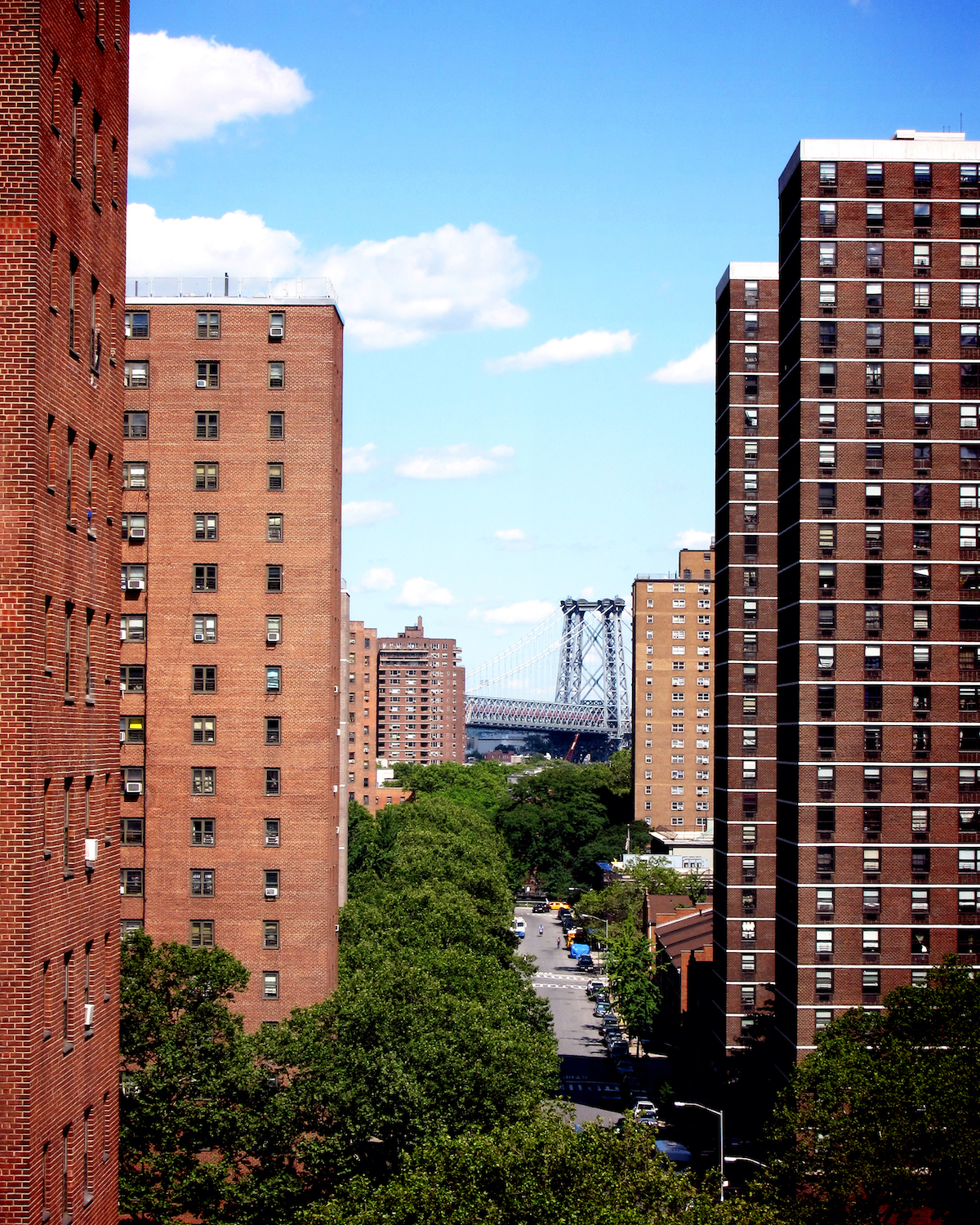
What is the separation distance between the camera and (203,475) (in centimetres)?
6425

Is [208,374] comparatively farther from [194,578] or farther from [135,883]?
[135,883]

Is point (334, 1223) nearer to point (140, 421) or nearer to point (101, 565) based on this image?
point (101, 565)

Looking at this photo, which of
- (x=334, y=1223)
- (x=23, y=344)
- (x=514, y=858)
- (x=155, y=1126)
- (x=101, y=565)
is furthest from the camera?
(x=514, y=858)

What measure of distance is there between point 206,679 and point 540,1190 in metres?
34.3

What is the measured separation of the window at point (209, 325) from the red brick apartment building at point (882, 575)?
28.7 m

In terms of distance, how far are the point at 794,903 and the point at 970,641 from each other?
50.1 feet

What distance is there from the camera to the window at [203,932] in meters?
62.3

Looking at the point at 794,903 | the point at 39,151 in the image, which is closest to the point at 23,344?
the point at 39,151

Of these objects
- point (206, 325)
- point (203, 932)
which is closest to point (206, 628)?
point (203, 932)

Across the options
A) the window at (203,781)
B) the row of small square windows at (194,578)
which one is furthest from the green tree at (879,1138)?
the row of small square windows at (194,578)

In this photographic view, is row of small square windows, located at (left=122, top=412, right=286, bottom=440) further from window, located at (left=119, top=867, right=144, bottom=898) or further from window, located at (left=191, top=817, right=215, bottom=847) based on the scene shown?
window, located at (left=119, top=867, right=144, bottom=898)

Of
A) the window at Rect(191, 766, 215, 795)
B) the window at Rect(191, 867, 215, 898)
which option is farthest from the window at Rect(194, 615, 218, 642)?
the window at Rect(191, 867, 215, 898)

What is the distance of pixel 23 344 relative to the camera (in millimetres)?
23875

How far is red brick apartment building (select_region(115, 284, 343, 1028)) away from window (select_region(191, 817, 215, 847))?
0.13 m
